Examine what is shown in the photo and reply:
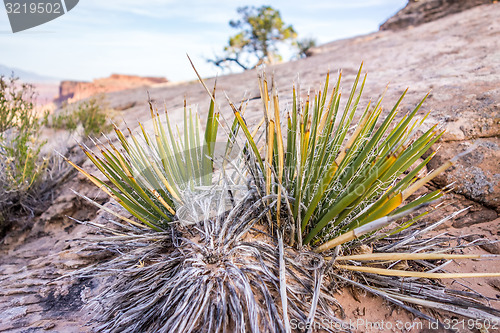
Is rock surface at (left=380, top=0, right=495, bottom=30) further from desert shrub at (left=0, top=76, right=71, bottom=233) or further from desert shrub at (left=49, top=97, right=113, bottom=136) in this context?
desert shrub at (left=0, top=76, right=71, bottom=233)

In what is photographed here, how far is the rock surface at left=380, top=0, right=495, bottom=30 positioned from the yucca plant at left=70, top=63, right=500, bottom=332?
33.9 feet

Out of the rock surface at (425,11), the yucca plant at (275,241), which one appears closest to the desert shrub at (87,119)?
the yucca plant at (275,241)

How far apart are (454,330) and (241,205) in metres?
1.13

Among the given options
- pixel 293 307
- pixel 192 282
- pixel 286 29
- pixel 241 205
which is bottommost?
pixel 293 307

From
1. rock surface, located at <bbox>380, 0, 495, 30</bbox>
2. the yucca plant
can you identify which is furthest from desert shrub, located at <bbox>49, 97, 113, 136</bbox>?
rock surface, located at <bbox>380, 0, 495, 30</bbox>

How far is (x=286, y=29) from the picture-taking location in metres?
16.5

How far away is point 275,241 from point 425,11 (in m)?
11.9

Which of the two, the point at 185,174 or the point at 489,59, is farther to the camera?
the point at 489,59

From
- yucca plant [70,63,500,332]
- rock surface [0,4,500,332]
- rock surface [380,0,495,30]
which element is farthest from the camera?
rock surface [380,0,495,30]

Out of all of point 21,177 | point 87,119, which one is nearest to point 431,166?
point 21,177

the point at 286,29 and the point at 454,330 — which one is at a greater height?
the point at 286,29

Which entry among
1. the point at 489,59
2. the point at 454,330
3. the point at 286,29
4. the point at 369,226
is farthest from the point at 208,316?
the point at 286,29

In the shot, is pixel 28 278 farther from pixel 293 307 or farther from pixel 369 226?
pixel 369 226

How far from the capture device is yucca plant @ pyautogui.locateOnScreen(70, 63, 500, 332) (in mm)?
1387
